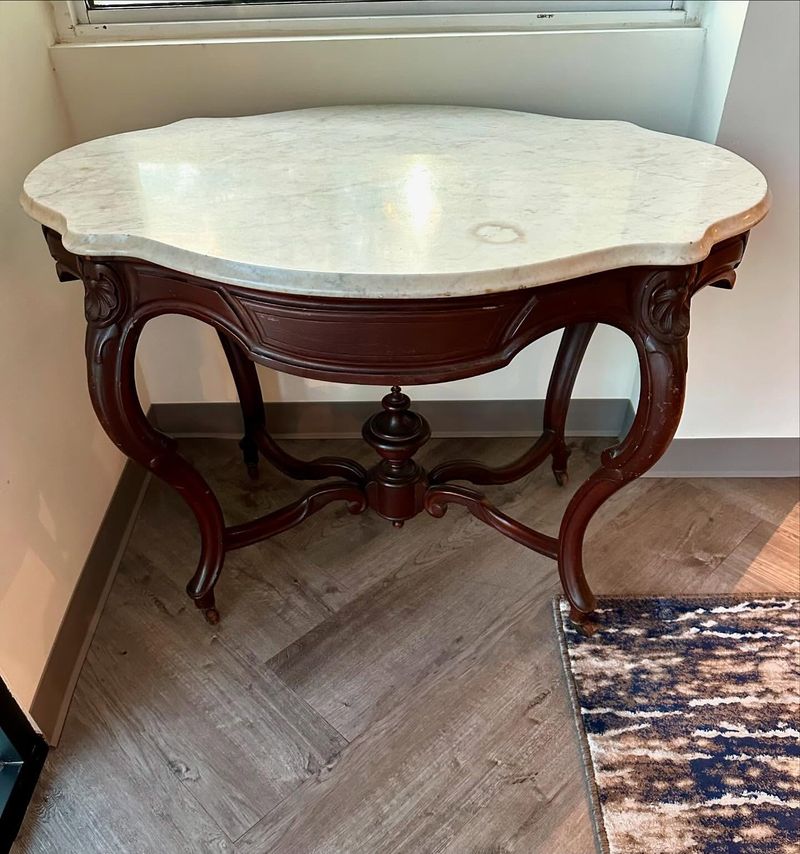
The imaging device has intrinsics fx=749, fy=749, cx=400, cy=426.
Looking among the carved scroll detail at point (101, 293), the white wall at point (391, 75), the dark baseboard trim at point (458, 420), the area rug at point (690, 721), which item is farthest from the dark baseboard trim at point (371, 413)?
the carved scroll detail at point (101, 293)

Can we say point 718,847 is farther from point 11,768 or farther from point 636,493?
point 11,768

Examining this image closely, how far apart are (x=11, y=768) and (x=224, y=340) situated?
2.59 ft

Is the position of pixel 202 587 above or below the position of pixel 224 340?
below

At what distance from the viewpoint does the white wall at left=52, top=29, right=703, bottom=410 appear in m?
1.31

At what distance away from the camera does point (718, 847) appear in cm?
106

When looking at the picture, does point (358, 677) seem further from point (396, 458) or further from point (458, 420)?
point (458, 420)

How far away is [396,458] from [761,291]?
2.55ft

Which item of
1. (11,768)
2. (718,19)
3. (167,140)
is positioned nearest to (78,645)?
(11,768)

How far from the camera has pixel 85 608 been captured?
1.36m

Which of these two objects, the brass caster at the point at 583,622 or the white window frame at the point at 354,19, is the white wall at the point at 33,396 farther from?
the brass caster at the point at 583,622

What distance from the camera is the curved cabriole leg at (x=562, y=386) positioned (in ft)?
4.71

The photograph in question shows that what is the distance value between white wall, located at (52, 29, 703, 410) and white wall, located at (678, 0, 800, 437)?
136 mm

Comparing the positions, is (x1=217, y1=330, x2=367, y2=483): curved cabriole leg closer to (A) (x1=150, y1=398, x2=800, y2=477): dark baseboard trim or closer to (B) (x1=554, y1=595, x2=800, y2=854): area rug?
(A) (x1=150, y1=398, x2=800, y2=477): dark baseboard trim

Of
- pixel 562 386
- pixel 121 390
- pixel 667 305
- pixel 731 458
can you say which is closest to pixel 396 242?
pixel 667 305
